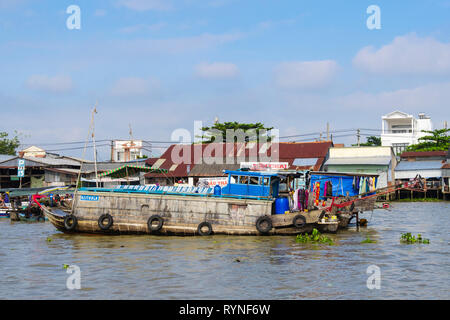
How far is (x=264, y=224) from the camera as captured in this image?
18609 millimetres

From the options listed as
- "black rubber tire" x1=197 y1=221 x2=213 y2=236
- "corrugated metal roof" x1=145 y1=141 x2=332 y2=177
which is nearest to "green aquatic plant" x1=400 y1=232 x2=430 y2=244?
"black rubber tire" x1=197 y1=221 x2=213 y2=236

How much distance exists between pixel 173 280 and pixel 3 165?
4123 cm

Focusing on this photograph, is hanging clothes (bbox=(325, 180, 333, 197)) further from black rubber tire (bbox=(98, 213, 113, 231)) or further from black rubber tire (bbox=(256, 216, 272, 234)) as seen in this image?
black rubber tire (bbox=(98, 213, 113, 231))

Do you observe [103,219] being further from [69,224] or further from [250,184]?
[250,184]

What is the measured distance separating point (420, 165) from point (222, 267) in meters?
41.9

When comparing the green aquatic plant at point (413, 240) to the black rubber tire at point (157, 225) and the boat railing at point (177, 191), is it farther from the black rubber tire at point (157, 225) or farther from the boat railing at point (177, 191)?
the black rubber tire at point (157, 225)

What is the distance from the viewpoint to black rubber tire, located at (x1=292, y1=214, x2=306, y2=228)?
1872 cm

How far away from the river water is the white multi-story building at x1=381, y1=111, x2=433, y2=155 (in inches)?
1842

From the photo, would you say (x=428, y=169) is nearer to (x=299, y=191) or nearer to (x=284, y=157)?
(x=284, y=157)

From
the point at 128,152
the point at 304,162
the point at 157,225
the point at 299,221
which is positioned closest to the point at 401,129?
the point at 304,162

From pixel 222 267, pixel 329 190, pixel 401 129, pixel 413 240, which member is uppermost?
pixel 401 129
